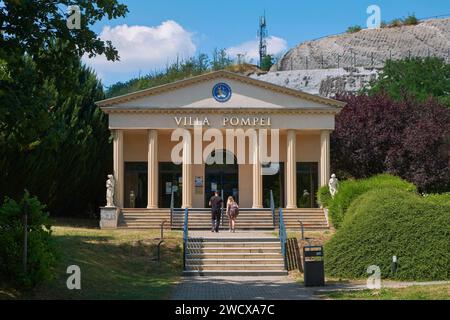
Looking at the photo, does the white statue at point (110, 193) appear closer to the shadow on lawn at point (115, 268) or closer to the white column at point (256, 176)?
the white column at point (256, 176)

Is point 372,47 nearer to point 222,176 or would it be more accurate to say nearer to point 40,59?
point 222,176

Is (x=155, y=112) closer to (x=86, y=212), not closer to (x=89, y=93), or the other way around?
(x=89, y=93)

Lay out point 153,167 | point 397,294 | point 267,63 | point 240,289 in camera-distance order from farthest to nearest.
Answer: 1. point 267,63
2. point 153,167
3. point 240,289
4. point 397,294

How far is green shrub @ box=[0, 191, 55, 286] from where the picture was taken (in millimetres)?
14180

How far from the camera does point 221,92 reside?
127ft

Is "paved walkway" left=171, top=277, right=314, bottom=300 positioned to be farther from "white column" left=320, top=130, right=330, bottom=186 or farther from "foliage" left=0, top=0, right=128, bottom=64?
"white column" left=320, top=130, right=330, bottom=186

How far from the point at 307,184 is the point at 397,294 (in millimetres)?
27657

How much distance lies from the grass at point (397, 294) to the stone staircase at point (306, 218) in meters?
18.2

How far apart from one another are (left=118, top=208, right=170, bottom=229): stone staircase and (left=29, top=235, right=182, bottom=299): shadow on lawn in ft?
25.9

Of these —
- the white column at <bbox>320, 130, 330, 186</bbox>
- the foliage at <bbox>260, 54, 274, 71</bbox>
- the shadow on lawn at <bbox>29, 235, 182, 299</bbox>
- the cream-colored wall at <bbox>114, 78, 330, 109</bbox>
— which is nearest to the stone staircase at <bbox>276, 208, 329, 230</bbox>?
the white column at <bbox>320, 130, 330, 186</bbox>

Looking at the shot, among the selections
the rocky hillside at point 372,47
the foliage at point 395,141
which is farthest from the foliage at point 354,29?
the foliage at point 395,141

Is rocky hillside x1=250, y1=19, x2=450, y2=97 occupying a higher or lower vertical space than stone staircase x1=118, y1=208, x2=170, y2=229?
higher

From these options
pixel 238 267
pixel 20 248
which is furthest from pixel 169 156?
pixel 20 248

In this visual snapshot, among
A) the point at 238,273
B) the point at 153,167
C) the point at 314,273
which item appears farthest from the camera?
the point at 153,167
